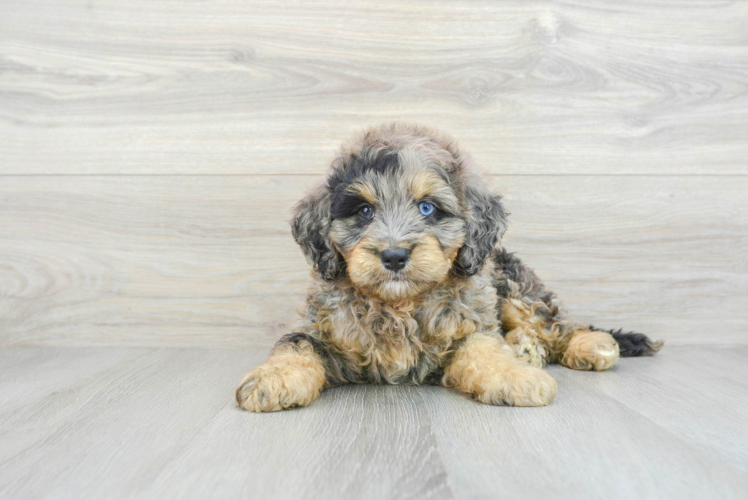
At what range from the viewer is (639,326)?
3.04m

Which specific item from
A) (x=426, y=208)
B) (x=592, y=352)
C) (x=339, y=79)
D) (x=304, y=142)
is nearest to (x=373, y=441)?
(x=426, y=208)

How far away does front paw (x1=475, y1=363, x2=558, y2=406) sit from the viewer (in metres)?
1.87

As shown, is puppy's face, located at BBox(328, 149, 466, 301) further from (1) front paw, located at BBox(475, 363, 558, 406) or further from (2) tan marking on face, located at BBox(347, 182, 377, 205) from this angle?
(1) front paw, located at BBox(475, 363, 558, 406)

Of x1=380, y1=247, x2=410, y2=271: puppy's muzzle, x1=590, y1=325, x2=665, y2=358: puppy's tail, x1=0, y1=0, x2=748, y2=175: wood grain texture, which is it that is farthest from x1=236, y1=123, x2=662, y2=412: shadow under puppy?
x1=0, y1=0, x2=748, y2=175: wood grain texture

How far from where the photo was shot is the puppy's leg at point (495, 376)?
73.6 inches

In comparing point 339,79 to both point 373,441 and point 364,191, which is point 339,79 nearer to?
point 364,191

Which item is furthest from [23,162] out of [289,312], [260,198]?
[289,312]

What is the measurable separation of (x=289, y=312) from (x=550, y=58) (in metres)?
1.84

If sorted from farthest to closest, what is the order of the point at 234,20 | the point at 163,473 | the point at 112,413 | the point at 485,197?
the point at 234,20 < the point at 485,197 < the point at 112,413 < the point at 163,473

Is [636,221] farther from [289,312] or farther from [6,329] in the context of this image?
[6,329]

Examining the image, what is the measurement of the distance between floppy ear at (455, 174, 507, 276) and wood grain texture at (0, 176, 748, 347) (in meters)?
0.87

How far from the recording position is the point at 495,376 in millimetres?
1913

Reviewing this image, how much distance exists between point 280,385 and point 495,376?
2.28 ft

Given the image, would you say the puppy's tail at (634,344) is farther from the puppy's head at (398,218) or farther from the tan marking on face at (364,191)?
the tan marking on face at (364,191)
